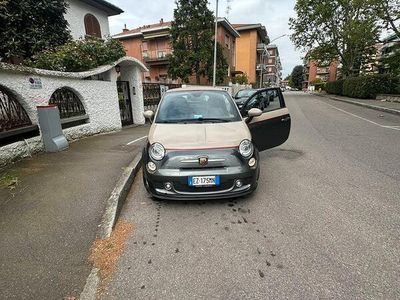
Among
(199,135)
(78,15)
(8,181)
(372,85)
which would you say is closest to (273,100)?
(199,135)

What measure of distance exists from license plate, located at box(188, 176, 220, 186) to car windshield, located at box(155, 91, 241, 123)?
1226mm

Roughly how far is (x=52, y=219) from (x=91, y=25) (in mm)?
14861

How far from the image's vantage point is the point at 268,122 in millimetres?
5195

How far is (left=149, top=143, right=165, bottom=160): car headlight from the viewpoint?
353 cm

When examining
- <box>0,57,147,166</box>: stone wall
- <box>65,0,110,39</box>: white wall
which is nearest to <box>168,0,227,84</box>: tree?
<box>65,0,110,39</box>: white wall

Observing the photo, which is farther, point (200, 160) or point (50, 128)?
point (50, 128)

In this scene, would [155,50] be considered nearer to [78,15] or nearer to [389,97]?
[78,15]

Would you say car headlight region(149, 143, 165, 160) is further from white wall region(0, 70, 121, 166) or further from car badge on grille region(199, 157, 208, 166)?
white wall region(0, 70, 121, 166)

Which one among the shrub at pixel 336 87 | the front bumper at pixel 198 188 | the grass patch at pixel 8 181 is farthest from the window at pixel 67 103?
the shrub at pixel 336 87

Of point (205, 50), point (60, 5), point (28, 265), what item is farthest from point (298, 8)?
point (28, 265)

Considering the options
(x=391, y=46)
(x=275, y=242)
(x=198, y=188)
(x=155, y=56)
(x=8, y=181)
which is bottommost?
(x=275, y=242)

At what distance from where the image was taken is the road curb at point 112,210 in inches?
88.9

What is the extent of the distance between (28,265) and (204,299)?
1.75 meters

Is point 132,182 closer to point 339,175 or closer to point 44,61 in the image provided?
point 339,175
